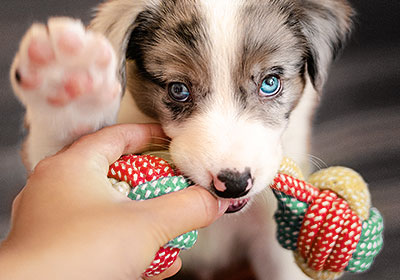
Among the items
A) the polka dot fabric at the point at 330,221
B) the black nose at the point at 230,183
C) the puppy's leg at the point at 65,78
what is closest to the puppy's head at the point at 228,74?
the black nose at the point at 230,183

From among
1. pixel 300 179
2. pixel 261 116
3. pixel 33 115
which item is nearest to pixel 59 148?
pixel 33 115

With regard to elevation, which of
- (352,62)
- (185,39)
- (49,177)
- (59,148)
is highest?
(185,39)

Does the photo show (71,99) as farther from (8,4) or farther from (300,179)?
(8,4)

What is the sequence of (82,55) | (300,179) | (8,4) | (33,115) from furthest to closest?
(8,4), (300,179), (33,115), (82,55)

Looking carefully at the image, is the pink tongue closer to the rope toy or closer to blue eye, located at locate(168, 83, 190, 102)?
the rope toy

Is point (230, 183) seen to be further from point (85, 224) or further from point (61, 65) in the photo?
point (61, 65)
